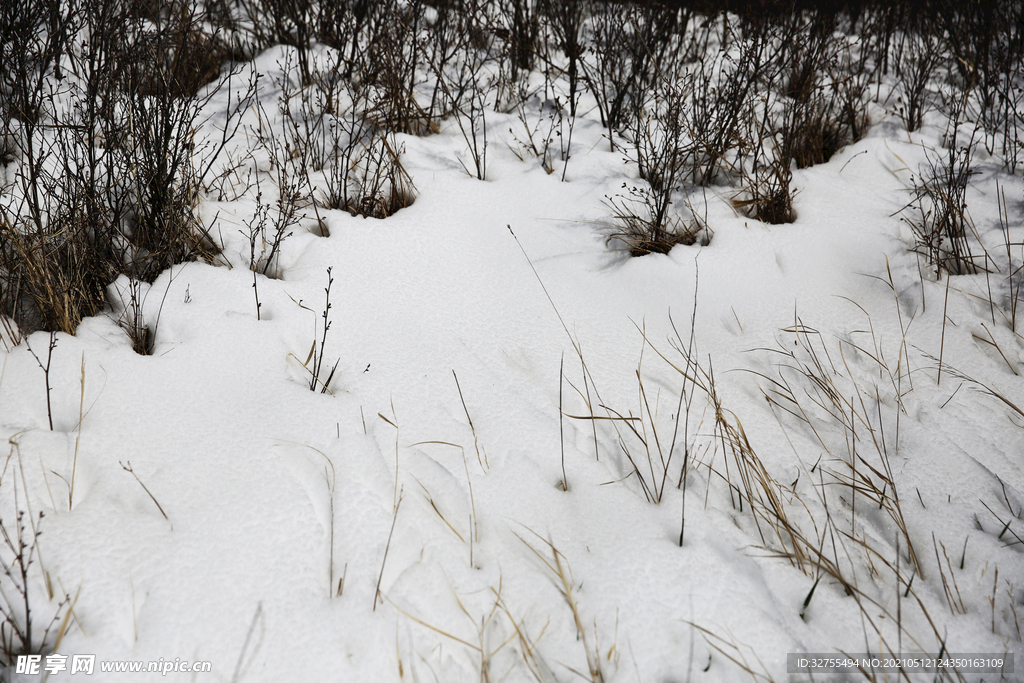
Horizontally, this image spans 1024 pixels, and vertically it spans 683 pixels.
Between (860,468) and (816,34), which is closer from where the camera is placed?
(860,468)

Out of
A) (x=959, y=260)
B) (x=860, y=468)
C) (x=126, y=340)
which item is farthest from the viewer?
(x=959, y=260)

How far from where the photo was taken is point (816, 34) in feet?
12.1

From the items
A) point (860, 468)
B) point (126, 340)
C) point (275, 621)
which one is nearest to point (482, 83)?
point (126, 340)

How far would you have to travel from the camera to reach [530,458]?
1.43 meters

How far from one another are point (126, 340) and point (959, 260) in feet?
9.59

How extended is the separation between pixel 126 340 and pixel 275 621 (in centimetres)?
109

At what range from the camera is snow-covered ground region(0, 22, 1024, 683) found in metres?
1.06

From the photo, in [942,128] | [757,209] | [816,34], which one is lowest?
[757,209]

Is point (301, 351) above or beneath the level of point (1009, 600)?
above

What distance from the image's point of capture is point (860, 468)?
1.44 m

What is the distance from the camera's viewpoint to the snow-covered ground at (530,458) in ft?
3.48

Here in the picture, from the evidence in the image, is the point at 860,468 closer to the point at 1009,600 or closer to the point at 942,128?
the point at 1009,600

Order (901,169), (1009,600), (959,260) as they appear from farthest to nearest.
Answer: (901,169) < (959,260) < (1009,600)

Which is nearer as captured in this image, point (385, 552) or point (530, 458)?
point (385, 552)
